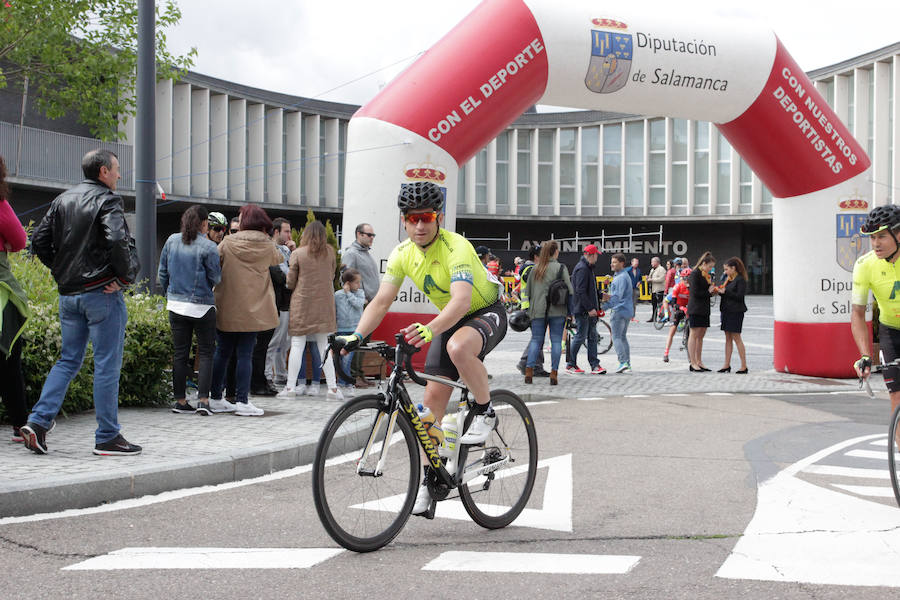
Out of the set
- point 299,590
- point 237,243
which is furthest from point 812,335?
point 299,590

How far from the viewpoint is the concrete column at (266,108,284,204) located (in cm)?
4166

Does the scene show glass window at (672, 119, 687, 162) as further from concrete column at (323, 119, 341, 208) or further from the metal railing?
the metal railing

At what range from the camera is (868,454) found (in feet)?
23.5

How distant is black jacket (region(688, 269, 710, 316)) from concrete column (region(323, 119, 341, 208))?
31899 millimetres

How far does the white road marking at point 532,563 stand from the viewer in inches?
157

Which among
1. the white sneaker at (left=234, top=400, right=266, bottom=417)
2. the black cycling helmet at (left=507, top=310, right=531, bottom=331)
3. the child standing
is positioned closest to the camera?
the black cycling helmet at (left=507, top=310, right=531, bottom=331)

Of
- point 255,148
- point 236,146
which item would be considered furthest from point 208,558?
point 255,148

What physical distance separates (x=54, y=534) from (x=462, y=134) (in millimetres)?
7288

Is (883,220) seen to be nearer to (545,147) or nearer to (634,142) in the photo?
(634,142)

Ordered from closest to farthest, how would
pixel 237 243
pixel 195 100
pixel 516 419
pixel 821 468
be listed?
pixel 516 419
pixel 821 468
pixel 237 243
pixel 195 100

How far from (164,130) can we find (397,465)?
33.6 metres

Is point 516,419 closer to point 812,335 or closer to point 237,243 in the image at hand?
point 237,243

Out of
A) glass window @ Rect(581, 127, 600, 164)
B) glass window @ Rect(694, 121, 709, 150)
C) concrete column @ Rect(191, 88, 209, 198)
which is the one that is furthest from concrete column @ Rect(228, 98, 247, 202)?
glass window @ Rect(694, 121, 709, 150)

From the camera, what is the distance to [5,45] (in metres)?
15.5
